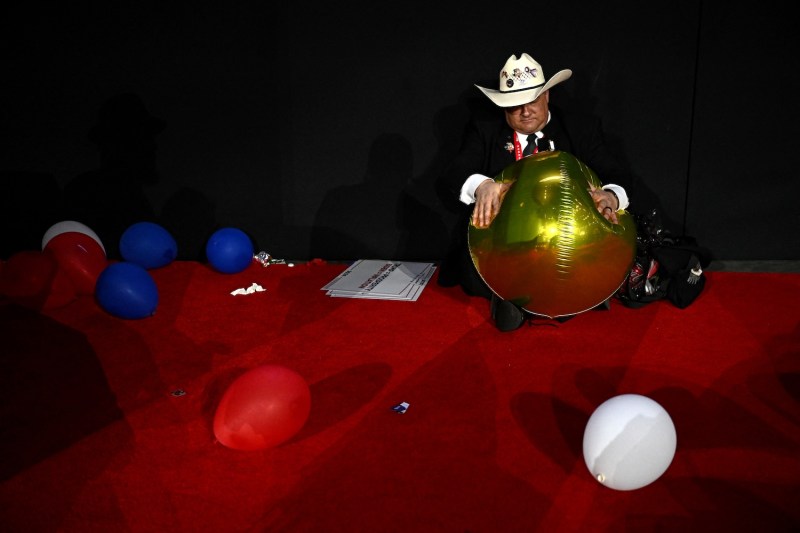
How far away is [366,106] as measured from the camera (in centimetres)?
368

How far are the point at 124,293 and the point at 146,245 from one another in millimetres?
931

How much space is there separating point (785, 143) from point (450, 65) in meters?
1.94

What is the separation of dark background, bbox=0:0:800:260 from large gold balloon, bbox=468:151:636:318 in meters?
1.60

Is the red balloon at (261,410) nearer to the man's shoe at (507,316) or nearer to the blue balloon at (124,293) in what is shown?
the man's shoe at (507,316)

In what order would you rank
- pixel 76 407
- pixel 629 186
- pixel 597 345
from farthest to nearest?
pixel 629 186
pixel 597 345
pixel 76 407

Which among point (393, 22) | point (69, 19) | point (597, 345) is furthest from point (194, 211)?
point (597, 345)

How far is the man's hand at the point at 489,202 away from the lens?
214 cm

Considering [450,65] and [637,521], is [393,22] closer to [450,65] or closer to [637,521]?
[450,65]

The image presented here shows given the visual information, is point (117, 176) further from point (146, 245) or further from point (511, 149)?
point (511, 149)

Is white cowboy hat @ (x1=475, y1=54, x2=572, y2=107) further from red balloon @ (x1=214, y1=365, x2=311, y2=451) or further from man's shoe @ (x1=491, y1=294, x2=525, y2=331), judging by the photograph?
red balloon @ (x1=214, y1=365, x2=311, y2=451)

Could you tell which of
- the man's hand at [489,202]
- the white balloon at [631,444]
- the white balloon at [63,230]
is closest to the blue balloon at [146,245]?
the white balloon at [63,230]

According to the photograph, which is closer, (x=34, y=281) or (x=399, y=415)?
(x=399, y=415)

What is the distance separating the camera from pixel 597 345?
8.17 feet

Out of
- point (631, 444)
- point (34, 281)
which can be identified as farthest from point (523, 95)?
point (34, 281)
